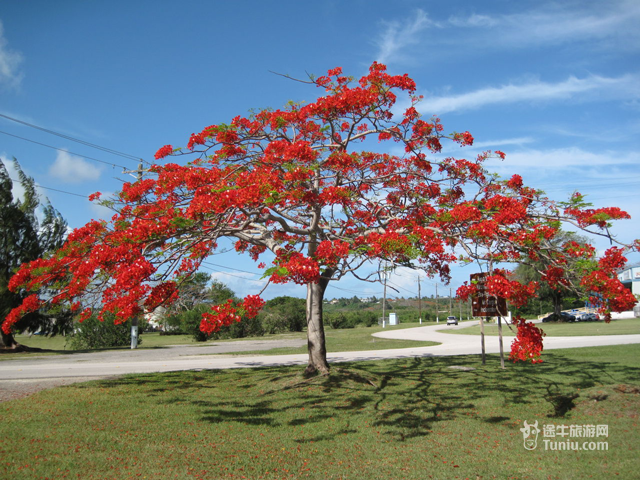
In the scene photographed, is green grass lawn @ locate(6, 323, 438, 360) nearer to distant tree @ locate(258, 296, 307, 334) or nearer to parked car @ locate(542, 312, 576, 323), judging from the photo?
distant tree @ locate(258, 296, 307, 334)

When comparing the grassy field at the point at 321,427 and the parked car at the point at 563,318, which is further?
the parked car at the point at 563,318

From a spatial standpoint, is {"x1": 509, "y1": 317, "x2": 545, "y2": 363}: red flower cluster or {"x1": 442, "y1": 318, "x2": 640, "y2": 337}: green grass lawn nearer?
{"x1": 509, "y1": 317, "x2": 545, "y2": 363}: red flower cluster

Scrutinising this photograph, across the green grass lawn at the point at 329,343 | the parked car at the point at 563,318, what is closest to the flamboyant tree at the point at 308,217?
the green grass lawn at the point at 329,343

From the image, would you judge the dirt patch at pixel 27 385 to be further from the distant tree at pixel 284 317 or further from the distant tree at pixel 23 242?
the distant tree at pixel 284 317

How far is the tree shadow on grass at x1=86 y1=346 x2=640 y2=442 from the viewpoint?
22.8 ft

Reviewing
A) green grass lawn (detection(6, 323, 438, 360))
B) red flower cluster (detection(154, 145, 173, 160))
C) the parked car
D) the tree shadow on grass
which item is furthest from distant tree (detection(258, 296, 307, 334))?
red flower cluster (detection(154, 145, 173, 160))

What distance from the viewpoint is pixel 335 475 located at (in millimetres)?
4684

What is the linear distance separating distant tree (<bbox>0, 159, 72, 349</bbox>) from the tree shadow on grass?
13.8m

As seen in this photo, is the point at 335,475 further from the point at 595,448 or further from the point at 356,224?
the point at 356,224

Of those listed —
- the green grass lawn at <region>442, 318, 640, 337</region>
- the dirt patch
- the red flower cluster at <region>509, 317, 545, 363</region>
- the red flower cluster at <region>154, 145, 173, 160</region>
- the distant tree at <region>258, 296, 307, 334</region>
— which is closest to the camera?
the red flower cluster at <region>509, 317, 545, 363</region>

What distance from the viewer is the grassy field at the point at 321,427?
16.0 ft

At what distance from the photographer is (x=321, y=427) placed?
6555mm

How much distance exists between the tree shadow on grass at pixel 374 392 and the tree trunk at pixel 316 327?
421 millimetres

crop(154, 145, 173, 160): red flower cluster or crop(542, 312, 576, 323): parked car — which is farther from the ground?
crop(154, 145, 173, 160): red flower cluster
